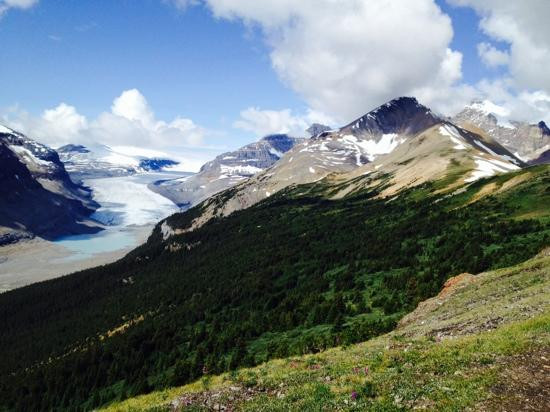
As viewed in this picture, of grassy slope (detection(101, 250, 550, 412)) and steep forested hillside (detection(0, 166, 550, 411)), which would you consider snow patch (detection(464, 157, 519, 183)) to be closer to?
steep forested hillside (detection(0, 166, 550, 411))

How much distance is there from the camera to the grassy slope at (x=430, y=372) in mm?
18953

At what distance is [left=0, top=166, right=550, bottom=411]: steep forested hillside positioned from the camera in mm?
60469

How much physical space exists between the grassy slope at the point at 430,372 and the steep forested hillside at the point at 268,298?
1370 cm

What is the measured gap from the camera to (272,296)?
9281 centimetres

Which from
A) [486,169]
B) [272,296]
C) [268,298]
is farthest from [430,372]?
[486,169]

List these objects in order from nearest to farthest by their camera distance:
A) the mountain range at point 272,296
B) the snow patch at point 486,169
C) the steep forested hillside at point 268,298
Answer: the mountain range at point 272,296, the steep forested hillside at point 268,298, the snow patch at point 486,169

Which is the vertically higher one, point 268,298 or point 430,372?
point 430,372

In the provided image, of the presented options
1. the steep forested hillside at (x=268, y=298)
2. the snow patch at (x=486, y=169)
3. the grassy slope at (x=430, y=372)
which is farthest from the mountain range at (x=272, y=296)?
the snow patch at (x=486, y=169)

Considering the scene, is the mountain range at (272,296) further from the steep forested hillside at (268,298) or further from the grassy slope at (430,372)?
the grassy slope at (430,372)

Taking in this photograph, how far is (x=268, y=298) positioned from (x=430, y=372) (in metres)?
71.9

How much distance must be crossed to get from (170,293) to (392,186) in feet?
358

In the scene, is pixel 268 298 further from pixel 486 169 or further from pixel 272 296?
pixel 486 169

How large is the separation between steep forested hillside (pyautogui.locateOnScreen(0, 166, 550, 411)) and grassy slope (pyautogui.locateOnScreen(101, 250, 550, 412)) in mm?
13705

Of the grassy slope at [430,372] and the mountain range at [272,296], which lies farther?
the mountain range at [272,296]
